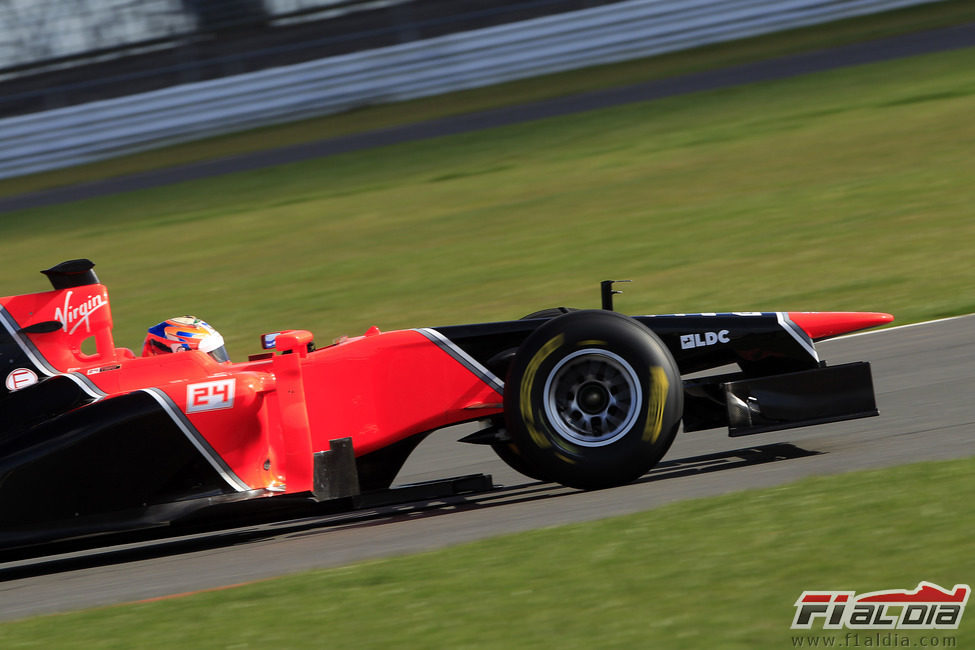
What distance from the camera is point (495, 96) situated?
749 inches

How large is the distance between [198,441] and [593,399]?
1.79 metres

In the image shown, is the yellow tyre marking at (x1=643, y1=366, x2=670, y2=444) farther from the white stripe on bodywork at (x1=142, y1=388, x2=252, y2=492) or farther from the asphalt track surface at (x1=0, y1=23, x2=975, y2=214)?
the asphalt track surface at (x1=0, y1=23, x2=975, y2=214)

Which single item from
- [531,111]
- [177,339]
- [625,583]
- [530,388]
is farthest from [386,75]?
[625,583]

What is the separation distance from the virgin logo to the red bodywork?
0.26 ft

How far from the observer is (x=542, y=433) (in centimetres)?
547

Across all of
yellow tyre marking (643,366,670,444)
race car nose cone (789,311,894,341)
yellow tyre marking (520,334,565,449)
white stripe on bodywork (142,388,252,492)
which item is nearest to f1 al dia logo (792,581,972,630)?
yellow tyre marking (643,366,670,444)

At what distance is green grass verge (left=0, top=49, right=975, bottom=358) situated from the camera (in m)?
10.8

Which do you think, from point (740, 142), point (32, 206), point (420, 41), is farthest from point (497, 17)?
point (32, 206)

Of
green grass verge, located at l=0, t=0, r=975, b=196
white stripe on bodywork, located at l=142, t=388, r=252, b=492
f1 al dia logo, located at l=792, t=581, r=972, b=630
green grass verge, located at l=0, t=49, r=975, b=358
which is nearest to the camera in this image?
f1 al dia logo, located at l=792, t=581, r=972, b=630

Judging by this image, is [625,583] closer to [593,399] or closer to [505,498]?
[593,399]

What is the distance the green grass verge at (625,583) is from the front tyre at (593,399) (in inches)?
17.5

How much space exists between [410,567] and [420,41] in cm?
1542

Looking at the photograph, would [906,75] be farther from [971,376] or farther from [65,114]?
[65,114]

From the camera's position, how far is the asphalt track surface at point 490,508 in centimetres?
525
